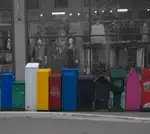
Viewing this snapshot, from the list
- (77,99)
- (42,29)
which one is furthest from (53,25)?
(77,99)

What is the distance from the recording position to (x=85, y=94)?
10.4 meters

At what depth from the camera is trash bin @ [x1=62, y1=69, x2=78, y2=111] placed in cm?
1031

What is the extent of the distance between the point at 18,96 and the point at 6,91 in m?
0.38

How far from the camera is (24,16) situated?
46.2 ft

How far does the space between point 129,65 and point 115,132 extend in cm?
644

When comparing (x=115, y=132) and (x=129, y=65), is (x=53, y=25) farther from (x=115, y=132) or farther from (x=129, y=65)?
(x=115, y=132)

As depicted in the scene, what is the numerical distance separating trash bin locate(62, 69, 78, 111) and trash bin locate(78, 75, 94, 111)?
151 millimetres

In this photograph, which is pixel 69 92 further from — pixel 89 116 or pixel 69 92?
pixel 89 116

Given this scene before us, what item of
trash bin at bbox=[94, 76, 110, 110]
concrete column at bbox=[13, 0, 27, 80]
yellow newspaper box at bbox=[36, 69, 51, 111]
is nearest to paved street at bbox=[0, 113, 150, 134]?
yellow newspaper box at bbox=[36, 69, 51, 111]

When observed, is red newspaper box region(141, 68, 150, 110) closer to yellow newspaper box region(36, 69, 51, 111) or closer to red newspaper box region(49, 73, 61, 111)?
red newspaper box region(49, 73, 61, 111)

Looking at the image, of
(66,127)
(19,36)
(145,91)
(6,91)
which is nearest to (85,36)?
(19,36)

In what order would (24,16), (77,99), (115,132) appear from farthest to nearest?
(24,16) → (77,99) → (115,132)

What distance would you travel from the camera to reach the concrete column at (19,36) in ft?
45.8

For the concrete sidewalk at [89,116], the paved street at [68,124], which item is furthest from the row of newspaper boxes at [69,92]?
the paved street at [68,124]
